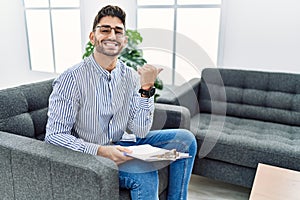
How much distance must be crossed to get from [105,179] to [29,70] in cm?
377

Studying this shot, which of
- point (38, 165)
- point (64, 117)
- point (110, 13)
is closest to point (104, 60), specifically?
point (110, 13)

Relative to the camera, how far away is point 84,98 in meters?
1.17

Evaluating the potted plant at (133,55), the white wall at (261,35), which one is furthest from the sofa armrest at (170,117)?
the white wall at (261,35)

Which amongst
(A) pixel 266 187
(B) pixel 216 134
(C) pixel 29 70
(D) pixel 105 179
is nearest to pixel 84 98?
(D) pixel 105 179

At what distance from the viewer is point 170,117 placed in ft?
5.40

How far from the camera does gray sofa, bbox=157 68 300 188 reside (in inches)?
65.1

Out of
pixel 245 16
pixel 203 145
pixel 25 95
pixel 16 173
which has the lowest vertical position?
pixel 203 145

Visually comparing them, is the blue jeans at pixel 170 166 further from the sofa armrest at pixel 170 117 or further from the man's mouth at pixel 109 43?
the man's mouth at pixel 109 43

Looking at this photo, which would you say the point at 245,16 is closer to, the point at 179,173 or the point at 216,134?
the point at 216,134

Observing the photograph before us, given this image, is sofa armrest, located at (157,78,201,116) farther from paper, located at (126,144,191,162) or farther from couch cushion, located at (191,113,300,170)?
paper, located at (126,144,191,162)

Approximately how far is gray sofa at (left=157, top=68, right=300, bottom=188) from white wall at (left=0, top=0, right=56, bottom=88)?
8.38 ft

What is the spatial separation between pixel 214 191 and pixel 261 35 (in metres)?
1.41

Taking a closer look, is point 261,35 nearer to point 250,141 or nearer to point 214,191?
point 250,141

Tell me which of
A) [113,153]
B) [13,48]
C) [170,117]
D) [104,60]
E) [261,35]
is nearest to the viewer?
[113,153]
